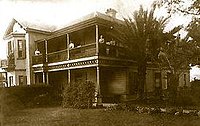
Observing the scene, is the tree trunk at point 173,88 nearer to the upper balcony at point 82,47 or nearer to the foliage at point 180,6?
the foliage at point 180,6

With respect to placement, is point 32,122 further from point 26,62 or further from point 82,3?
point 26,62

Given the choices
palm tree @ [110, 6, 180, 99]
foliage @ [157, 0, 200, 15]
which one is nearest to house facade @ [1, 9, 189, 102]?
palm tree @ [110, 6, 180, 99]

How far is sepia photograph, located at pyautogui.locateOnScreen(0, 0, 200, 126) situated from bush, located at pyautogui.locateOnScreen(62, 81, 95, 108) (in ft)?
0.15

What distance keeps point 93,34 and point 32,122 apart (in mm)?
8514

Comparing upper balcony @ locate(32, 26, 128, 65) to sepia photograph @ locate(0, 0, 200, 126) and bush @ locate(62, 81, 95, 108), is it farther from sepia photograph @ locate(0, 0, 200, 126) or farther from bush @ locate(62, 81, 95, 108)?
bush @ locate(62, 81, 95, 108)

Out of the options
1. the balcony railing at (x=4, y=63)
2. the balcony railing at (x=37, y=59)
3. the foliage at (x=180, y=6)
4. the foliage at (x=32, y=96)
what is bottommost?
the foliage at (x=32, y=96)

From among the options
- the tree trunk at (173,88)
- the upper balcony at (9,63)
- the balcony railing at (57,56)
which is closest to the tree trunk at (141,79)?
the tree trunk at (173,88)

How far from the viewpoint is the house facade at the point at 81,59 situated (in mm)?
13536

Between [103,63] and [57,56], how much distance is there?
397cm

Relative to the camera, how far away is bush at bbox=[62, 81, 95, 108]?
11.6 meters

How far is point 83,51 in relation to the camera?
46.0ft

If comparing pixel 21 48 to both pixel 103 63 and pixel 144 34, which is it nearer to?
pixel 103 63

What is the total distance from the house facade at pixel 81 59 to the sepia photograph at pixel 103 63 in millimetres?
59

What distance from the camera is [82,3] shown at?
7.66 meters
